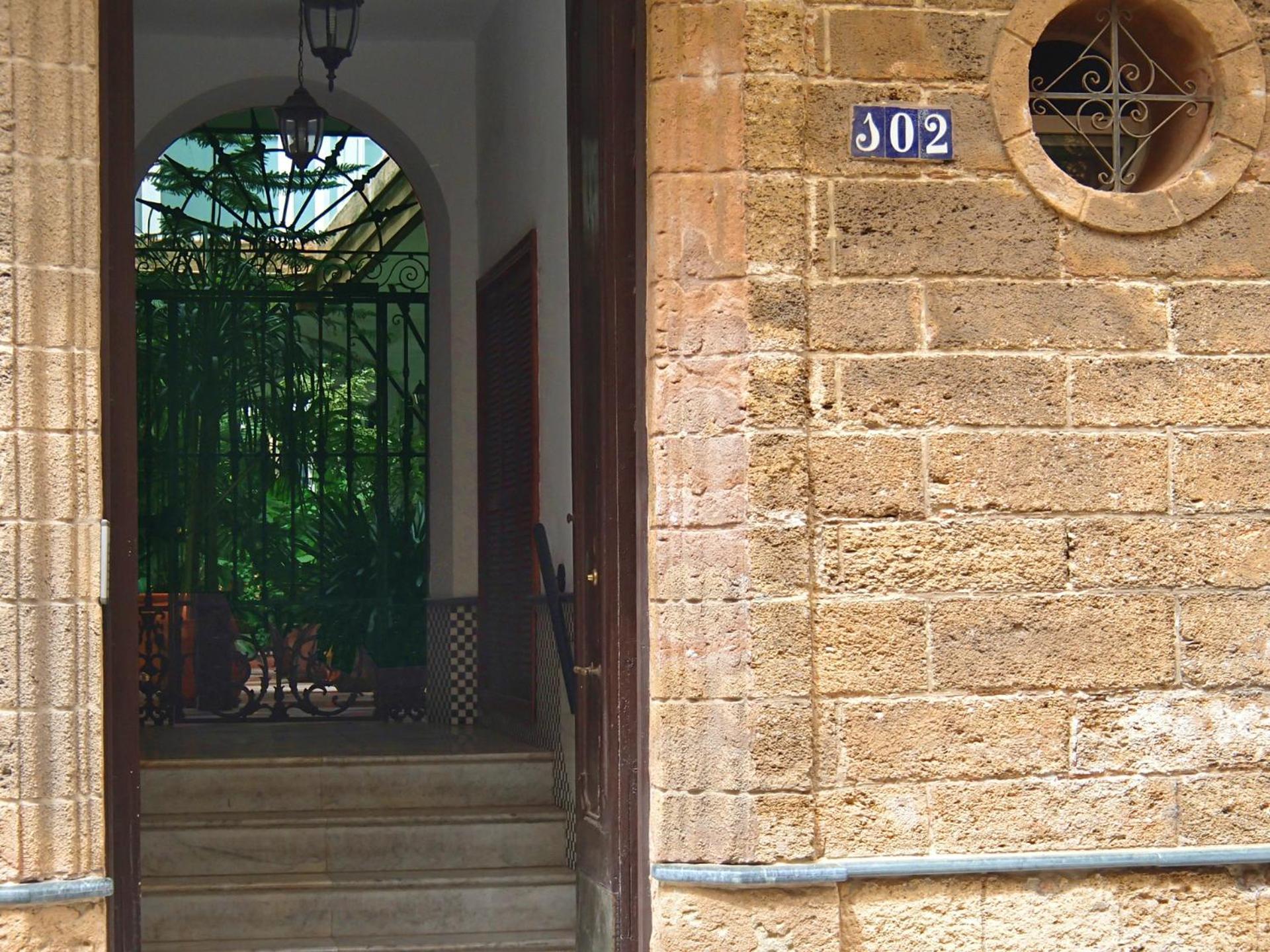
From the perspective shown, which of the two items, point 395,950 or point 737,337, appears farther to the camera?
→ point 395,950

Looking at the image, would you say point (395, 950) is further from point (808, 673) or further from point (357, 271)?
point (357, 271)

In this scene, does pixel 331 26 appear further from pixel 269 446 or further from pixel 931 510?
pixel 931 510

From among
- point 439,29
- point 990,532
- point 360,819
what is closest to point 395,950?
point 360,819

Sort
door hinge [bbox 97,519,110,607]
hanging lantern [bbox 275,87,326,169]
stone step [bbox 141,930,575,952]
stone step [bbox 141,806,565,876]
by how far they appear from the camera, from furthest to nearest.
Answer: hanging lantern [bbox 275,87,326,169] < stone step [bbox 141,806,565,876] < stone step [bbox 141,930,575,952] < door hinge [bbox 97,519,110,607]

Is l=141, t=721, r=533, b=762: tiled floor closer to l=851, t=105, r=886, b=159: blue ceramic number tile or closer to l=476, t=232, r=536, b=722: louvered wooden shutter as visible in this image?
l=476, t=232, r=536, b=722: louvered wooden shutter

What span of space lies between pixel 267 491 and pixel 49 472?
17.3ft

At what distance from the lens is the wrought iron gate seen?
31.1 feet

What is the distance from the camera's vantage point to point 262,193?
10.2 metres

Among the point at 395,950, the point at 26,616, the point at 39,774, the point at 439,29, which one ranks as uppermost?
the point at 439,29

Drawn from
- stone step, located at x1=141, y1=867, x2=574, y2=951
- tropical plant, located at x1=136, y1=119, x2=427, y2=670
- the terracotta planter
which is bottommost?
stone step, located at x1=141, y1=867, x2=574, y2=951

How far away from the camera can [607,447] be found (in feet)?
16.7

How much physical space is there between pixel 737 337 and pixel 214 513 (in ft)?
18.6

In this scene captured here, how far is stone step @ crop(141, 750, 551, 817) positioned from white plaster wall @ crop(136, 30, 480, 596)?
206 centimetres

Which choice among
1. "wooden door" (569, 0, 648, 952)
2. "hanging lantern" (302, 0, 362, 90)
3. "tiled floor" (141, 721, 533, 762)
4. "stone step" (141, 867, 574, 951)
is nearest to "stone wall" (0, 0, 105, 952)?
"wooden door" (569, 0, 648, 952)
